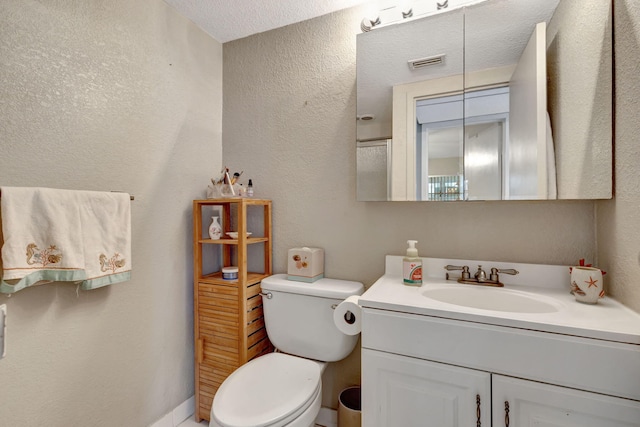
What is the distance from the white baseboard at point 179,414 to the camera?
149cm

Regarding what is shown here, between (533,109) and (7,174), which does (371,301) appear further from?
(7,174)

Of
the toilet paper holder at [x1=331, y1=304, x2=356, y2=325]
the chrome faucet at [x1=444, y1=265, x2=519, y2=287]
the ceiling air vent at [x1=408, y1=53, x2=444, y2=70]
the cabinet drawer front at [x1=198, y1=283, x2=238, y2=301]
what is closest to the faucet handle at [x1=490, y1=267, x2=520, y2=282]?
the chrome faucet at [x1=444, y1=265, x2=519, y2=287]

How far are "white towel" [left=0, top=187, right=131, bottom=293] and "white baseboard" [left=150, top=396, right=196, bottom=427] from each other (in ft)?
2.60

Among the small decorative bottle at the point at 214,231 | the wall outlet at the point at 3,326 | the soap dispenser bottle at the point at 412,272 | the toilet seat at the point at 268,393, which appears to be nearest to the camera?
the wall outlet at the point at 3,326

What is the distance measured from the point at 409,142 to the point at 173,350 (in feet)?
5.14

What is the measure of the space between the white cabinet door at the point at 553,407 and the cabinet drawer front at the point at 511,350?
0.02m

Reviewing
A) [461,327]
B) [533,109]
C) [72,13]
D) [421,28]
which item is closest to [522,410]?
[461,327]

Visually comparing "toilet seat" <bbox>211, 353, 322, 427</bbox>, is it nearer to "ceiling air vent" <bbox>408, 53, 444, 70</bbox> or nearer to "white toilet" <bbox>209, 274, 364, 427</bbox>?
"white toilet" <bbox>209, 274, 364, 427</bbox>

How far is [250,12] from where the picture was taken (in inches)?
62.0

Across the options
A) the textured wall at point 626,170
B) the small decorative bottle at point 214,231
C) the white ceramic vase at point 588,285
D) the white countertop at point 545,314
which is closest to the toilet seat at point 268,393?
the white countertop at point 545,314

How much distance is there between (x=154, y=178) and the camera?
57.7 inches

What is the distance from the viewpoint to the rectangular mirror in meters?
1.06

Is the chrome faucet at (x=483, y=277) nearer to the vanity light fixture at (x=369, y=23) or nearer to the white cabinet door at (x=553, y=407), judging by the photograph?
the white cabinet door at (x=553, y=407)

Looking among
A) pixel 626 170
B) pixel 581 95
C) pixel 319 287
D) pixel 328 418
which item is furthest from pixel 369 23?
pixel 328 418
